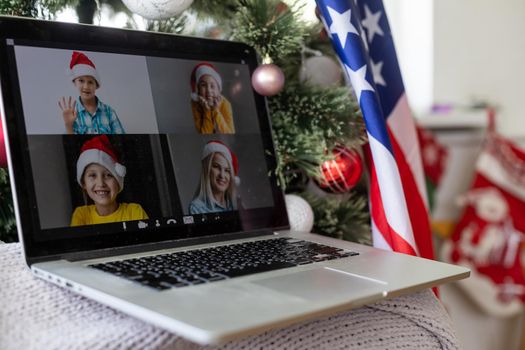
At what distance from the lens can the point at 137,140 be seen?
61 centimetres

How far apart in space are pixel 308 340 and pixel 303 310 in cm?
10

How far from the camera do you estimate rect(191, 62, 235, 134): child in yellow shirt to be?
0.67m

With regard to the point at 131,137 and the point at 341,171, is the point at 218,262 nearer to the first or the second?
the point at 131,137

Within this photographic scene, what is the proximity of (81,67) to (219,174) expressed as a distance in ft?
0.61

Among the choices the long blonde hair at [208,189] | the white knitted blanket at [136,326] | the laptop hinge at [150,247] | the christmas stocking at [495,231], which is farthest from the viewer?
the christmas stocking at [495,231]

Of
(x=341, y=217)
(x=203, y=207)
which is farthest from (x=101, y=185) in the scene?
(x=341, y=217)

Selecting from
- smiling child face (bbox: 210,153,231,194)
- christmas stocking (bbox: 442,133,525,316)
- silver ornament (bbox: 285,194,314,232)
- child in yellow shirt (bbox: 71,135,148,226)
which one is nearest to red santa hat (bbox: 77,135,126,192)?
child in yellow shirt (bbox: 71,135,148,226)

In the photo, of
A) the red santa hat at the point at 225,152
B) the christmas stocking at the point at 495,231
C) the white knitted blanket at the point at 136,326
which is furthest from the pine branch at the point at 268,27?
the christmas stocking at the point at 495,231

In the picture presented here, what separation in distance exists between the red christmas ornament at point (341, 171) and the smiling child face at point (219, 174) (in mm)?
129

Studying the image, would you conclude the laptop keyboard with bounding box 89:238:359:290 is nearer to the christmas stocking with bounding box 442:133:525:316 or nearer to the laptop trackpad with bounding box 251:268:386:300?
the laptop trackpad with bounding box 251:268:386:300

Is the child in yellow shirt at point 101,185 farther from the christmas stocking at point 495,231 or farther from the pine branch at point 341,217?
the christmas stocking at point 495,231

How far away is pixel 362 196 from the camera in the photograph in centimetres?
83

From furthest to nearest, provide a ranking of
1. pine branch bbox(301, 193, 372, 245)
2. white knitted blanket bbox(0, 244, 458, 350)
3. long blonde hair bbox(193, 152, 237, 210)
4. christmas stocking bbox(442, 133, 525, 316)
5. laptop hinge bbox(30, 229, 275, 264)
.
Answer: christmas stocking bbox(442, 133, 525, 316) < pine branch bbox(301, 193, 372, 245) < long blonde hair bbox(193, 152, 237, 210) < laptop hinge bbox(30, 229, 275, 264) < white knitted blanket bbox(0, 244, 458, 350)

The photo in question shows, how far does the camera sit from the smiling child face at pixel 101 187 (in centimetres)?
57
